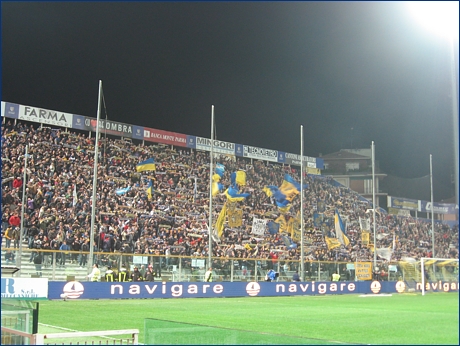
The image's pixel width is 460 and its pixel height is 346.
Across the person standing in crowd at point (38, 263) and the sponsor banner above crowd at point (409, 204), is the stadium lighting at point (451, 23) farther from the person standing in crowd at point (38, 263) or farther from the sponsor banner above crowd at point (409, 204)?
the person standing in crowd at point (38, 263)

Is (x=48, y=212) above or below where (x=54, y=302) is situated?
above

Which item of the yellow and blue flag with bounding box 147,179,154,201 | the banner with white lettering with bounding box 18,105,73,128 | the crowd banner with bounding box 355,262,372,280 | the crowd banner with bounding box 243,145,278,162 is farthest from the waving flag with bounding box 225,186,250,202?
the banner with white lettering with bounding box 18,105,73,128

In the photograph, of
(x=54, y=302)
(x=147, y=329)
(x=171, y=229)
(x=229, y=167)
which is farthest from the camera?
(x=229, y=167)

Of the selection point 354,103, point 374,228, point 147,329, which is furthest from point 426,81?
point 374,228

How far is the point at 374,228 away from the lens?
1261 inches

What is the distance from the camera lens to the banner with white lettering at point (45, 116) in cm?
3056

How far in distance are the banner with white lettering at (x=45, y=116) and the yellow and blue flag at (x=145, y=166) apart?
4108 millimetres

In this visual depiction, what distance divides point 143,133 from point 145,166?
4181mm

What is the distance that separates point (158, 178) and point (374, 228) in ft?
38.1

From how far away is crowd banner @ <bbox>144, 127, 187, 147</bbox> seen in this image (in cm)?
3628

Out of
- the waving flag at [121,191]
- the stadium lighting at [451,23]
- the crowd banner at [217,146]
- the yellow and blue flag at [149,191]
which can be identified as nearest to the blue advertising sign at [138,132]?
the crowd banner at [217,146]

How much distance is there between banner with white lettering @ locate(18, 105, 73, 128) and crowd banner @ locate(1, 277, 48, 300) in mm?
16800

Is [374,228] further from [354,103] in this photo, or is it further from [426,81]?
[426,81]

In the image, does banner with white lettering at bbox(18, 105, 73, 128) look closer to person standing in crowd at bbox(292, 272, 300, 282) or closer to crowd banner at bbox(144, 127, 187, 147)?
crowd banner at bbox(144, 127, 187, 147)
